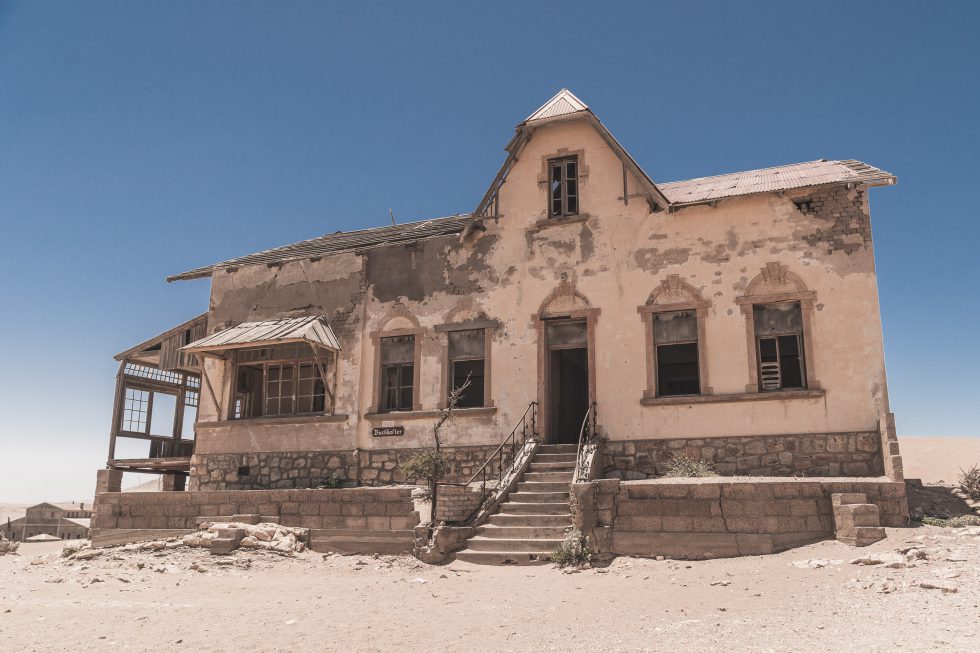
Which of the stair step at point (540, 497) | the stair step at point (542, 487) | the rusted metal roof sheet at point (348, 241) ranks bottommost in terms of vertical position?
the stair step at point (540, 497)

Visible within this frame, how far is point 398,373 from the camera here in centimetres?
1891

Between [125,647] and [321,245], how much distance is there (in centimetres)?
1412

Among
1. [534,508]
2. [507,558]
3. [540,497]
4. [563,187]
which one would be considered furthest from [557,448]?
[563,187]

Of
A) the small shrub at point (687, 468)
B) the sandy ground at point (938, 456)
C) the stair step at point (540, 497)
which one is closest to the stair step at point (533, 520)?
the stair step at point (540, 497)

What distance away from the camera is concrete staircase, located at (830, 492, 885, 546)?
11.4 metres

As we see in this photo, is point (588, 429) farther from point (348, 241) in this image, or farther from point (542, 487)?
point (348, 241)

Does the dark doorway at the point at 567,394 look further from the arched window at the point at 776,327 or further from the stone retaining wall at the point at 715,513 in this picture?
the stone retaining wall at the point at 715,513

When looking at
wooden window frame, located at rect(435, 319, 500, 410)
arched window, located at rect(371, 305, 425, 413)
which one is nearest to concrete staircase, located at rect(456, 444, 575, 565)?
wooden window frame, located at rect(435, 319, 500, 410)

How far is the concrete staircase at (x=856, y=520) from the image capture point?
37.5 ft

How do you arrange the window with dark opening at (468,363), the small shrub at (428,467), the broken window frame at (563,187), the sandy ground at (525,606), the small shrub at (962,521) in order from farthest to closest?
the window with dark opening at (468,363)
the broken window frame at (563,187)
the small shrub at (428,467)
the small shrub at (962,521)
the sandy ground at (525,606)

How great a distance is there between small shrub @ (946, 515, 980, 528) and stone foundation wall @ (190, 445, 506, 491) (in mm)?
8634

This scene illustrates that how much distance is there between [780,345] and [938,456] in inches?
932

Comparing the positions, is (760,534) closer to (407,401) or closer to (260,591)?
(260,591)

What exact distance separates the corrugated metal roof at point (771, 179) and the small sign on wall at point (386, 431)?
790 cm
